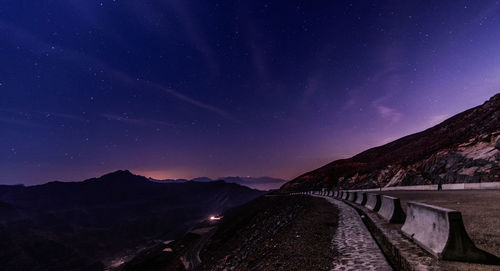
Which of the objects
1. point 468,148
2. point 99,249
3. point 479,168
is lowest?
point 99,249

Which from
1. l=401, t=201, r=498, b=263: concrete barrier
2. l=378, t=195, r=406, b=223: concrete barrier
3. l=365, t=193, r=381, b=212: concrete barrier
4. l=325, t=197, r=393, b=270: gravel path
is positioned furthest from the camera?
l=365, t=193, r=381, b=212: concrete barrier

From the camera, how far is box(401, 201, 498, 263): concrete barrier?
14.9 ft

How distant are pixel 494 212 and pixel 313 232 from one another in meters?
5.84

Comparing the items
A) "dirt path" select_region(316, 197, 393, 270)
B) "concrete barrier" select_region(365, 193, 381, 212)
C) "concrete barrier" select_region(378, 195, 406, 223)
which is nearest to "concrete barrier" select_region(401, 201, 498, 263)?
"dirt path" select_region(316, 197, 393, 270)

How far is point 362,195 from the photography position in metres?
18.3

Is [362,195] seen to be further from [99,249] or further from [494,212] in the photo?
[99,249]

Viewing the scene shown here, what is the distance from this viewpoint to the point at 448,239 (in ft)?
15.3

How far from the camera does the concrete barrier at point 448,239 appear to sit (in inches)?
178

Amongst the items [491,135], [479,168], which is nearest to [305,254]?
[479,168]

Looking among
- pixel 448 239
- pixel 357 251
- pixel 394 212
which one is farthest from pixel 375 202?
pixel 448 239

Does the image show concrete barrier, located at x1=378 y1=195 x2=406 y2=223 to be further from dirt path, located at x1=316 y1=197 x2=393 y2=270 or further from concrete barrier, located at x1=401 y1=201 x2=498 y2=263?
concrete barrier, located at x1=401 y1=201 x2=498 y2=263

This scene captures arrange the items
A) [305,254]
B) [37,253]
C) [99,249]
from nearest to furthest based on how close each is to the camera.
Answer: [305,254] < [37,253] < [99,249]

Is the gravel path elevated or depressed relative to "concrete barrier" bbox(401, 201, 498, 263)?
depressed

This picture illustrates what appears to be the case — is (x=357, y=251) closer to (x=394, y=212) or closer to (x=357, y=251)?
(x=357, y=251)
